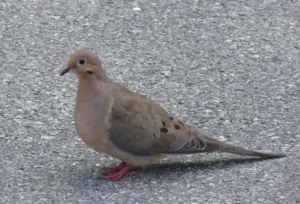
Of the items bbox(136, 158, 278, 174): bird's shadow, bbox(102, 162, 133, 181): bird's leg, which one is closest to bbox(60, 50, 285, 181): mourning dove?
bbox(102, 162, 133, 181): bird's leg

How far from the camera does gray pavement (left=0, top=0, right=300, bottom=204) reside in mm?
4781

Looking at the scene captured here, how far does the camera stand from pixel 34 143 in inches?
207

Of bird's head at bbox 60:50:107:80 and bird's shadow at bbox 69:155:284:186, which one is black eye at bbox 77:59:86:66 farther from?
bird's shadow at bbox 69:155:284:186

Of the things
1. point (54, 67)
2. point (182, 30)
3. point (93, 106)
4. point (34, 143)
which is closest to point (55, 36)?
point (54, 67)

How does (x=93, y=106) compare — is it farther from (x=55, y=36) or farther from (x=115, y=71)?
(x=55, y=36)

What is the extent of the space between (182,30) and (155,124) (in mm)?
2116

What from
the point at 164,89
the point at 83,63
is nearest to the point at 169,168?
the point at 83,63

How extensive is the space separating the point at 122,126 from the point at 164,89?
128 centimetres

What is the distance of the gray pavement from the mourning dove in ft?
0.47

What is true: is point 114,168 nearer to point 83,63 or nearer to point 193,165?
point 193,165

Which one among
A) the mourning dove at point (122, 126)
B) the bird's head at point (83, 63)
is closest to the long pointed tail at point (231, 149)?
the mourning dove at point (122, 126)

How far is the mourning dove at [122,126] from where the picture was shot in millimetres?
4723

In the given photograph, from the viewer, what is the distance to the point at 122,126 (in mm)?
4762

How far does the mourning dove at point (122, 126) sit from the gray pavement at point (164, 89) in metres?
0.14
